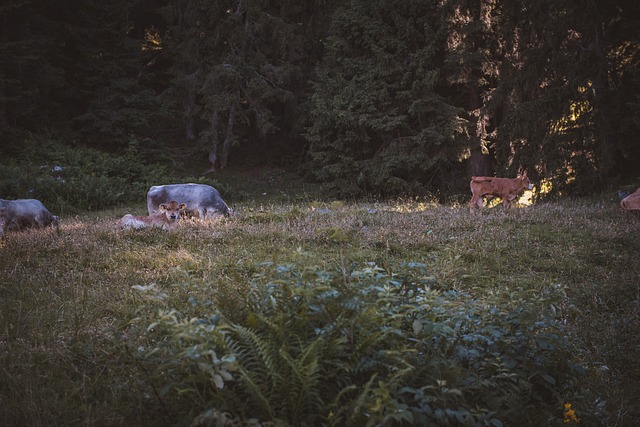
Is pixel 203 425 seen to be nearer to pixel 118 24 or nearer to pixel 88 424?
pixel 88 424

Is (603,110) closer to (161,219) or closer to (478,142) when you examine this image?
(478,142)

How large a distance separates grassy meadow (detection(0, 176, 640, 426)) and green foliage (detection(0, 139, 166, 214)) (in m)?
7.50

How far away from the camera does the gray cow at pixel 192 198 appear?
481 inches

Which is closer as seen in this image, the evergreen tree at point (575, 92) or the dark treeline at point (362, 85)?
the evergreen tree at point (575, 92)

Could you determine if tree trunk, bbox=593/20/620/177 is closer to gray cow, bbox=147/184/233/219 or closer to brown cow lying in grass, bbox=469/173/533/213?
brown cow lying in grass, bbox=469/173/533/213

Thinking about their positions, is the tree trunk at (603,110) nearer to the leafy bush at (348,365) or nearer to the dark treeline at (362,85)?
the dark treeline at (362,85)

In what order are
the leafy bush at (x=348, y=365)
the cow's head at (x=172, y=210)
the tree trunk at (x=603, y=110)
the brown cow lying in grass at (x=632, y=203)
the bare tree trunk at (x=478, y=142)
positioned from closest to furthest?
the leafy bush at (x=348, y=365) < the cow's head at (x=172, y=210) < the brown cow lying in grass at (x=632, y=203) < the tree trunk at (x=603, y=110) < the bare tree trunk at (x=478, y=142)

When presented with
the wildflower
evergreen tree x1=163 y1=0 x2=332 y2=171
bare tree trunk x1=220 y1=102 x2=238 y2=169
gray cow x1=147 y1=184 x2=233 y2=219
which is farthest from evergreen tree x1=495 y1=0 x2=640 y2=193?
the wildflower

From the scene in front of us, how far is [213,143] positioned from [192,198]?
13567 millimetres

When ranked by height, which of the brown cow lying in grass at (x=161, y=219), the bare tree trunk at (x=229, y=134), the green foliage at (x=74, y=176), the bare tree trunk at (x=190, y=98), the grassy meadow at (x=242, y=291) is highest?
the bare tree trunk at (x=190, y=98)

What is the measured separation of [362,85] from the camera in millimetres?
20250

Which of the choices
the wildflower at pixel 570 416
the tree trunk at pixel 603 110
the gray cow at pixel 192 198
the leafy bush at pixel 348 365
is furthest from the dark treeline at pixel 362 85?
the wildflower at pixel 570 416

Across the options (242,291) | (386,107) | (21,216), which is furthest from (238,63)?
(242,291)

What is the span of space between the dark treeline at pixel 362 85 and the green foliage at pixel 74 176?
1.49 m
